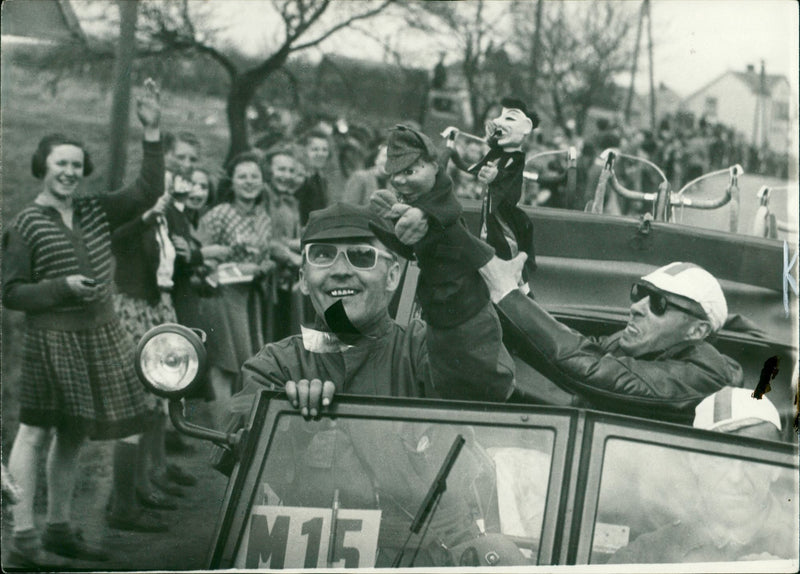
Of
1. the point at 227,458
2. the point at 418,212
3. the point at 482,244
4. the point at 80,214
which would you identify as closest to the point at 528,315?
the point at 482,244

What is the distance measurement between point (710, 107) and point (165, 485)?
8.79 ft

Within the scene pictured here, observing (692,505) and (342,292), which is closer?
(692,505)

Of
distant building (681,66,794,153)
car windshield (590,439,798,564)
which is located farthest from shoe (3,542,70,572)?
distant building (681,66,794,153)

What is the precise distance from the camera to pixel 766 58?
3.98 m

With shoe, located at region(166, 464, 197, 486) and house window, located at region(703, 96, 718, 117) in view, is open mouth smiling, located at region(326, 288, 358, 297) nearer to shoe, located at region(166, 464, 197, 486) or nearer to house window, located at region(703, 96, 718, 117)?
shoe, located at region(166, 464, 197, 486)

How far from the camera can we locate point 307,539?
107 inches

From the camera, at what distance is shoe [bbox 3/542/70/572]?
127 inches

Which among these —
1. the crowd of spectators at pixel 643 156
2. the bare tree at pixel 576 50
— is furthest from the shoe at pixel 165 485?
the bare tree at pixel 576 50

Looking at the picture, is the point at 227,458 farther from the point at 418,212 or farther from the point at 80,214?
the point at 80,214

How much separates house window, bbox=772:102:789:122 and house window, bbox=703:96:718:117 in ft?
0.78

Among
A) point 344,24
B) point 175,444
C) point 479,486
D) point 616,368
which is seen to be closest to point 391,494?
point 479,486

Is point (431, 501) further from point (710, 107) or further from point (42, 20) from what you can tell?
point (710, 107)

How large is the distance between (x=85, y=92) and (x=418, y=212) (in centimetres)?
170

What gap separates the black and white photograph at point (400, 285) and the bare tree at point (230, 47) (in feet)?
0.04
